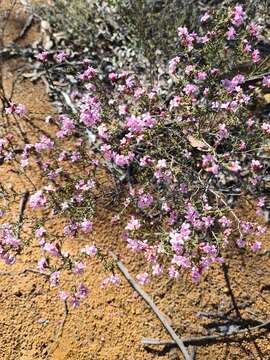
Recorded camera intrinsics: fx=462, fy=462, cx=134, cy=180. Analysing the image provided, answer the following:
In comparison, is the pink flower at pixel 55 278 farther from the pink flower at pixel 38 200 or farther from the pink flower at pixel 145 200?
the pink flower at pixel 145 200

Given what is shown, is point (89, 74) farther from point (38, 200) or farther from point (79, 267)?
point (79, 267)

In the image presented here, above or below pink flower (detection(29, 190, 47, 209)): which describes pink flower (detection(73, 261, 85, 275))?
below

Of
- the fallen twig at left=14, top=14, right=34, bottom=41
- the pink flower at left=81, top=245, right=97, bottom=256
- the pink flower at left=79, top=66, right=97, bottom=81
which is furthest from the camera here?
the fallen twig at left=14, top=14, right=34, bottom=41

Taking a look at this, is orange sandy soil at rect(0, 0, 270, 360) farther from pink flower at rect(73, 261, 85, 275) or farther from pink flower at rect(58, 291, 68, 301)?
pink flower at rect(73, 261, 85, 275)

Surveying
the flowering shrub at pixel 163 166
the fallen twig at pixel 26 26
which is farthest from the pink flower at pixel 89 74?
the fallen twig at pixel 26 26

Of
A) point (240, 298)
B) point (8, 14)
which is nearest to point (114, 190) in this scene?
point (240, 298)

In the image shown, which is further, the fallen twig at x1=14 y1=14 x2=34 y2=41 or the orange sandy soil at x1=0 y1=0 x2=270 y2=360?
the fallen twig at x1=14 y1=14 x2=34 y2=41

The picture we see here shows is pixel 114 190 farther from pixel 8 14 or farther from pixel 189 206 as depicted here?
pixel 8 14

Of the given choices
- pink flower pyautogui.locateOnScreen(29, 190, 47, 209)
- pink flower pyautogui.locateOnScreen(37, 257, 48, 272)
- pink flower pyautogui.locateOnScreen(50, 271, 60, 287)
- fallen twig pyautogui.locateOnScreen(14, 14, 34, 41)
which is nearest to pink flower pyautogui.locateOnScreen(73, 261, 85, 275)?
pink flower pyautogui.locateOnScreen(50, 271, 60, 287)

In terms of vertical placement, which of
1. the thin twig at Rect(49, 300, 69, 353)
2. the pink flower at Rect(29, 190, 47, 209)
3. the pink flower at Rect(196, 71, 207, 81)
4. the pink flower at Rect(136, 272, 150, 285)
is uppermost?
the pink flower at Rect(196, 71, 207, 81)
